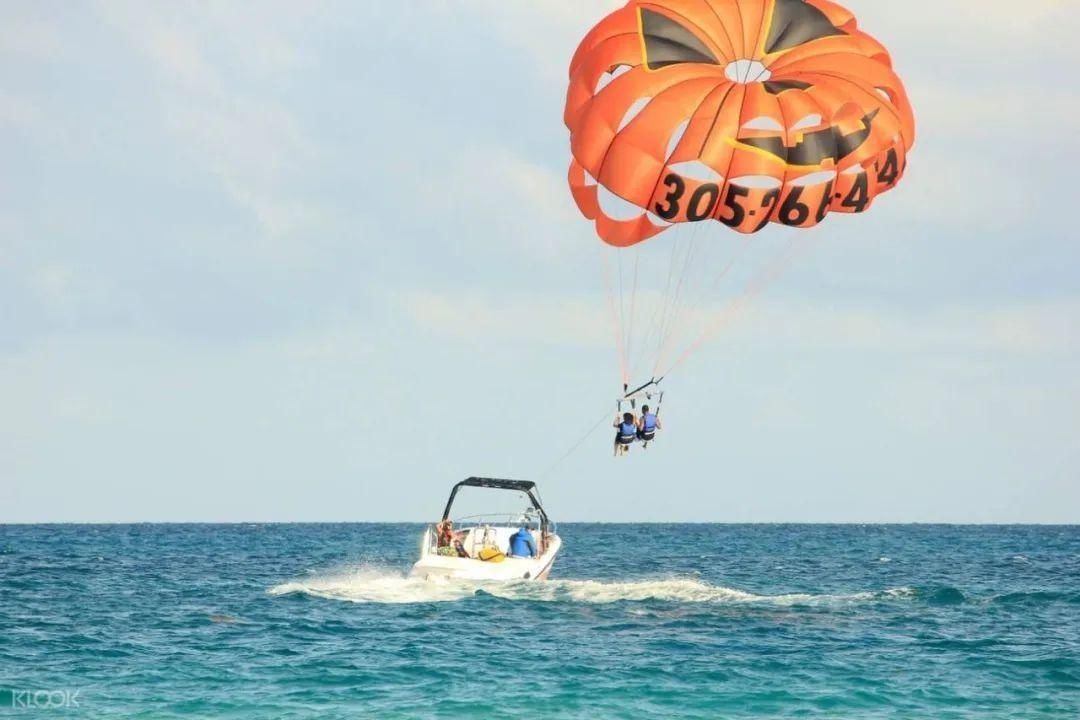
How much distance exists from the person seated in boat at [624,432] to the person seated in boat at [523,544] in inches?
320

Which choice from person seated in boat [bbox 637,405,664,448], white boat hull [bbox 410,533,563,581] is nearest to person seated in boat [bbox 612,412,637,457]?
person seated in boat [bbox 637,405,664,448]

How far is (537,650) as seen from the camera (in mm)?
26266

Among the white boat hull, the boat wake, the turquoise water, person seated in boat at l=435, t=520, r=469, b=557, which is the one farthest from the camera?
the boat wake

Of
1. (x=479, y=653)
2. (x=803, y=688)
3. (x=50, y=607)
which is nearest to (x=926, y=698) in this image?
(x=803, y=688)

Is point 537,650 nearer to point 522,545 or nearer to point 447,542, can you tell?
point 447,542

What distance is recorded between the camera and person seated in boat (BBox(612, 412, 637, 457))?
27.7m

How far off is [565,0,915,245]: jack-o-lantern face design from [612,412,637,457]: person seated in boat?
4122mm

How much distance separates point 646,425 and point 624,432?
49 centimetres

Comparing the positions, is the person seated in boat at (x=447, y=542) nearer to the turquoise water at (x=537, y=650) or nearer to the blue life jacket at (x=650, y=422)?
the turquoise water at (x=537, y=650)

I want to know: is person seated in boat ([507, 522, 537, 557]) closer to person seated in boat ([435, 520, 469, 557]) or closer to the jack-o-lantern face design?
person seated in boat ([435, 520, 469, 557])

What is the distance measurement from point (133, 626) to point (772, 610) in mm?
15491

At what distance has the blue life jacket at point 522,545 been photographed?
3538 centimetres

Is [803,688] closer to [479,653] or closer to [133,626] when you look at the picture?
[479,653]

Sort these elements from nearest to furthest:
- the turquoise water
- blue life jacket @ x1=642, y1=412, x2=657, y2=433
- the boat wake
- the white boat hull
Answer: the turquoise water < blue life jacket @ x1=642, y1=412, x2=657, y2=433 < the white boat hull < the boat wake
